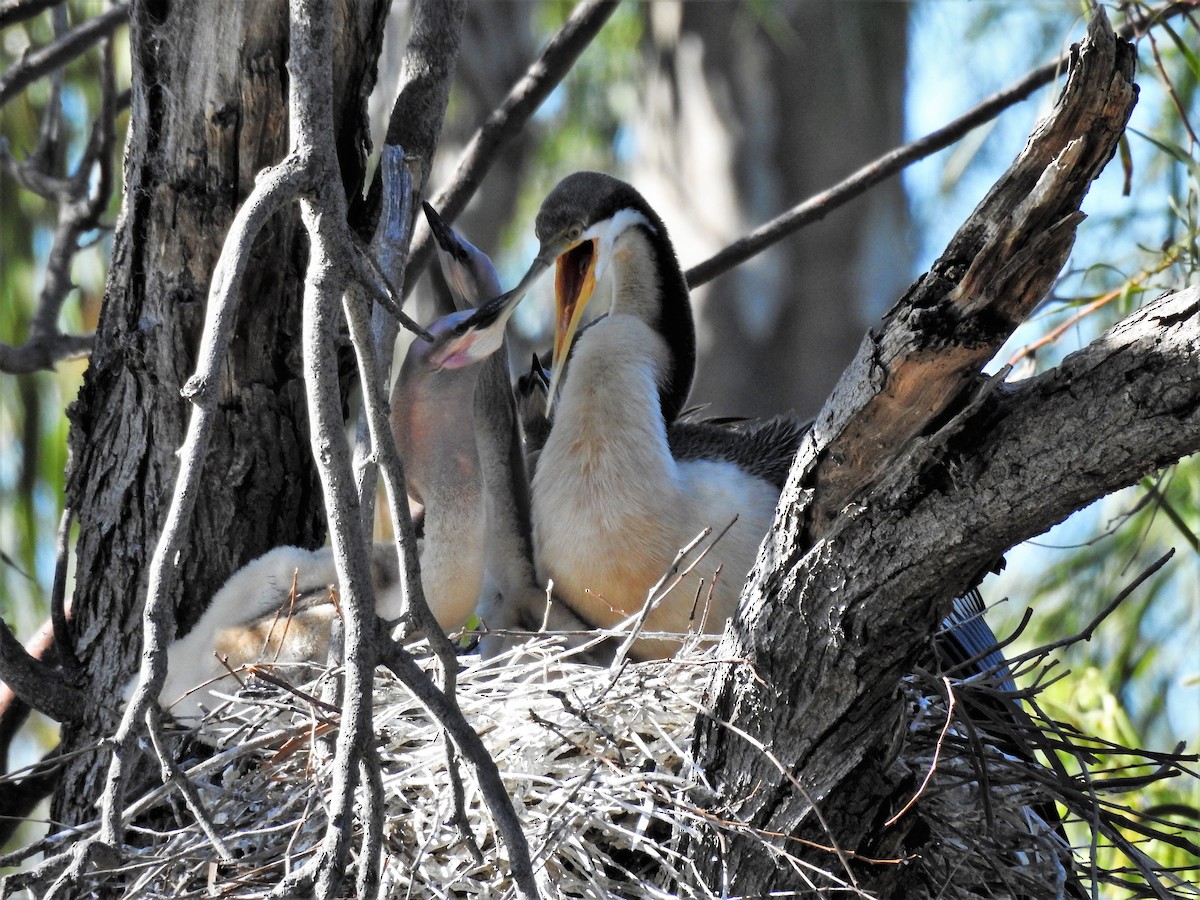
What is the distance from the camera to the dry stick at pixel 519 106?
3.01 meters

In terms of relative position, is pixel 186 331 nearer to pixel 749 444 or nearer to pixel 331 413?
pixel 749 444

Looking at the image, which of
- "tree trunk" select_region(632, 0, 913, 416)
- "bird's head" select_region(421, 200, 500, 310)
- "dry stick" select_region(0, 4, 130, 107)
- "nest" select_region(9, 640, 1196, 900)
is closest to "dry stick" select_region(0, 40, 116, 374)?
"dry stick" select_region(0, 4, 130, 107)

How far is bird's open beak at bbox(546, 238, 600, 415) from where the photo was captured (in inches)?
108

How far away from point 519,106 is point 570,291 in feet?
Result: 1.67

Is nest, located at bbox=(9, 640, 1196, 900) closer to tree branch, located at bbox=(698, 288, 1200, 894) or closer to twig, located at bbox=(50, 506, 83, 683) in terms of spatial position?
tree branch, located at bbox=(698, 288, 1200, 894)

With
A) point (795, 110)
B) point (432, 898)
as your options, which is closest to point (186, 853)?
point (432, 898)

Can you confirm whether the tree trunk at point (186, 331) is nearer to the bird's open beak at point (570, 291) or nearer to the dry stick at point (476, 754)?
the bird's open beak at point (570, 291)

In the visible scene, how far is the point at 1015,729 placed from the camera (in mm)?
1967

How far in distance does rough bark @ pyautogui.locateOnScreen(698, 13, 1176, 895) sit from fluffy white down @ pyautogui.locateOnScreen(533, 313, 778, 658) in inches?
26.2

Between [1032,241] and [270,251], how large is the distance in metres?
1.41

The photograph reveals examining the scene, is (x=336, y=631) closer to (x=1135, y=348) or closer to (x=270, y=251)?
(x=270, y=251)

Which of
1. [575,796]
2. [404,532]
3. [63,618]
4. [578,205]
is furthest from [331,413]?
[578,205]

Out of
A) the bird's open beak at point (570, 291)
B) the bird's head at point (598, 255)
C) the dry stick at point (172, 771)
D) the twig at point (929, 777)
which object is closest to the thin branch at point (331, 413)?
the dry stick at point (172, 771)

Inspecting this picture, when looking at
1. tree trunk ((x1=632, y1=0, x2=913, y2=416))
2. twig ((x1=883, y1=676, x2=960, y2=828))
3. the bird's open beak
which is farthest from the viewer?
tree trunk ((x1=632, y1=0, x2=913, y2=416))
